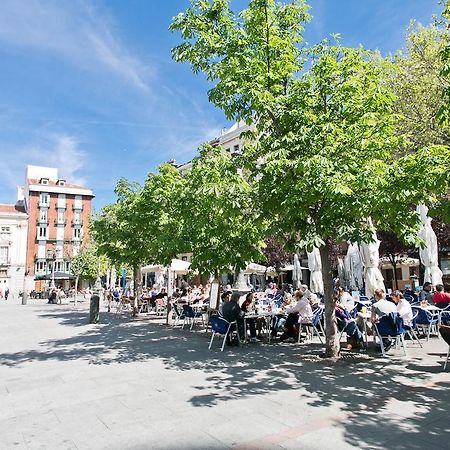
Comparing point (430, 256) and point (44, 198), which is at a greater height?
point (44, 198)

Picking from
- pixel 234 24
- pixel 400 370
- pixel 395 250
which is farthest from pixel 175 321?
pixel 395 250

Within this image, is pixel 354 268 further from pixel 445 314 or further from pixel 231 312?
pixel 231 312

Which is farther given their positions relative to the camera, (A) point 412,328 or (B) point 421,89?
(B) point 421,89

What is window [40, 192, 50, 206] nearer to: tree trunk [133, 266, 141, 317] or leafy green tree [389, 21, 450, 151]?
tree trunk [133, 266, 141, 317]

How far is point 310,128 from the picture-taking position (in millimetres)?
7484

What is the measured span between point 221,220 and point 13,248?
209ft

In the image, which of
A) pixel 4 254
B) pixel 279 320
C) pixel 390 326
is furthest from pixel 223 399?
pixel 4 254

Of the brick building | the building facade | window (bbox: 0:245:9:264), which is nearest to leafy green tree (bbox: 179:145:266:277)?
the brick building

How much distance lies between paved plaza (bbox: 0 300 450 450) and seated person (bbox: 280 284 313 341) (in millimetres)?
790

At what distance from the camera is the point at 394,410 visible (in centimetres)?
512

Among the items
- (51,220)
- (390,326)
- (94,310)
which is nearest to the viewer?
(390,326)

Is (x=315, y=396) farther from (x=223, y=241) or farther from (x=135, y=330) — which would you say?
(x=135, y=330)

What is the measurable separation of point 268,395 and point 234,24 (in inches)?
291

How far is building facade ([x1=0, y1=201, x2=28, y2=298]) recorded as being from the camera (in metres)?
62.8
